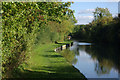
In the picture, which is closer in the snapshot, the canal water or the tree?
the canal water

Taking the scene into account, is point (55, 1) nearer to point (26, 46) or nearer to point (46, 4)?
point (46, 4)

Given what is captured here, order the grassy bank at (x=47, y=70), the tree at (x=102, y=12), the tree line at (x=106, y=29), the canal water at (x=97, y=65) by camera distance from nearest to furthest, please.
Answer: the grassy bank at (x=47, y=70) < the canal water at (x=97, y=65) < the tree line at (x=106, y=29) < the tree at (x=102, y=12)

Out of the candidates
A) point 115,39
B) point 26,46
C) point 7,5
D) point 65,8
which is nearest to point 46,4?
point 65,8

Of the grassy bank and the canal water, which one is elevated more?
the grassy bank

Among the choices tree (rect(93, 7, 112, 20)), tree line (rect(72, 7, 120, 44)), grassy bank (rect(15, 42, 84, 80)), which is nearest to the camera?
grassy bank (rect(15, 42, 84, 80))

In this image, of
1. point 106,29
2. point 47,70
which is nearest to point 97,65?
point 47,70

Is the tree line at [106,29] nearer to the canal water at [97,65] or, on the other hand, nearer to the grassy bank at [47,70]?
the canal water at [97,65]

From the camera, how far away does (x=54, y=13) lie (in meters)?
8.56

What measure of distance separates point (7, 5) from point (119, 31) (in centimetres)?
3771

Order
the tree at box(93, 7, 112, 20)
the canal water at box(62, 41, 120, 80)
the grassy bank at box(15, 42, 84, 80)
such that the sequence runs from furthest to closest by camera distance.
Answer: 1. the tree at box(93, 7, 112, 20)
2. the canal water at box(62, 41, 120, 80)
3. the grassy bank at box(15, 42, 84, 80)

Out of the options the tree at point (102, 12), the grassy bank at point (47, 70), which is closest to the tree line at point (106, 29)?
the tree at point (102, 12)

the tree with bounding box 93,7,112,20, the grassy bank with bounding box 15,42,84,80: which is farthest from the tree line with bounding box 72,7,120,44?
the grassy bank with bounding box 15,42,84,80

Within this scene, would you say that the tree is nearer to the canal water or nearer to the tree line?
the tree line

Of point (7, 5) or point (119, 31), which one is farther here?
point (119, 31)
